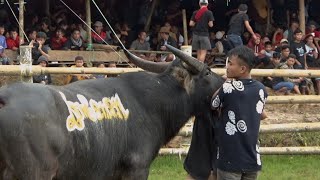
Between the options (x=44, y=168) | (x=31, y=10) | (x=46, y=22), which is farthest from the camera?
(x=31, y=10)

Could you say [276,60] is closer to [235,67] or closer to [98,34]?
[98,34]

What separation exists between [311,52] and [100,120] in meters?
11.5

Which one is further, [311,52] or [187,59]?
[311,52]

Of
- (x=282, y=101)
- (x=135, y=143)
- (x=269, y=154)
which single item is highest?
(x=135, y=143)

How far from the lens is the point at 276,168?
10023mm

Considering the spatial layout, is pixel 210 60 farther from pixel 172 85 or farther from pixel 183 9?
pixel 172 85

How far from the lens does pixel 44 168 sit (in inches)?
213

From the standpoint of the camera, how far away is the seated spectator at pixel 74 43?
1589cm

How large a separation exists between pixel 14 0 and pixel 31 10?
30.8 inches

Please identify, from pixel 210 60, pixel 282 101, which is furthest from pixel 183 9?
pixel 282 101

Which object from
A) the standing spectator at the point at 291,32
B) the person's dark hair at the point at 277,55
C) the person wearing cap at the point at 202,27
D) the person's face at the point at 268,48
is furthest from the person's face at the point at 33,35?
the standing spectator at the point at 291,32

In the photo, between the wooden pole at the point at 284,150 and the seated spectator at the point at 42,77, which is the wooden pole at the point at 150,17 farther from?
the wooden pole at the point at 284,150

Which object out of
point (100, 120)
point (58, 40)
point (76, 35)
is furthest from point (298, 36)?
point (100, 120)

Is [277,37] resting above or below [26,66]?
below
